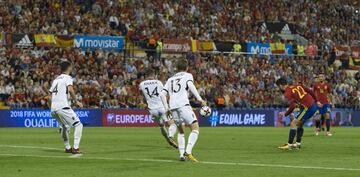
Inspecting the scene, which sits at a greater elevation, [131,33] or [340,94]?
[131,33]

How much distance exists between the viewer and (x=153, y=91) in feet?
85.5

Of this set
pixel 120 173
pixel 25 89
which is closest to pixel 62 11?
pixel 25 89

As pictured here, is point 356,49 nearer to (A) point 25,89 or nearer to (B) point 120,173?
(A) point 25,89

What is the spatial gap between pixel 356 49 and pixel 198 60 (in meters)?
15.2

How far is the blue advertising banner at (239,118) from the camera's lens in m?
49.3

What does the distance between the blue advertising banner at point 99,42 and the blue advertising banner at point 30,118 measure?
19.8 ft

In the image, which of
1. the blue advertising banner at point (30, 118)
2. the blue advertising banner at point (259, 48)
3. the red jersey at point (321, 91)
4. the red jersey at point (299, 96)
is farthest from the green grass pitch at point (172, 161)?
the blue advertising banner at point (259, 48)

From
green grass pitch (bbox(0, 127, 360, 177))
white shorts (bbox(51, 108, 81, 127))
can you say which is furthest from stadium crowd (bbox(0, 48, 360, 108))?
white shorts (bbox(51, 108, 81, 127))

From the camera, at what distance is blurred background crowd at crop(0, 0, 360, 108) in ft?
151

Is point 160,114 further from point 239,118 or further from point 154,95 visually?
point 239,118

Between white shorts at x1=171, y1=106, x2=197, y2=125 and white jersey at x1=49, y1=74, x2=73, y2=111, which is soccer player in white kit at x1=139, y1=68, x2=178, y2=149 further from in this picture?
white shorts at x1=171, y1=106, x2=197, y2=125

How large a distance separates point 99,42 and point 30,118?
8572mm

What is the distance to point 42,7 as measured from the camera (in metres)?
50.6

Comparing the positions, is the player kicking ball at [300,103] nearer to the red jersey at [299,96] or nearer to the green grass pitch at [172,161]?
the red jersey at [299,96]
